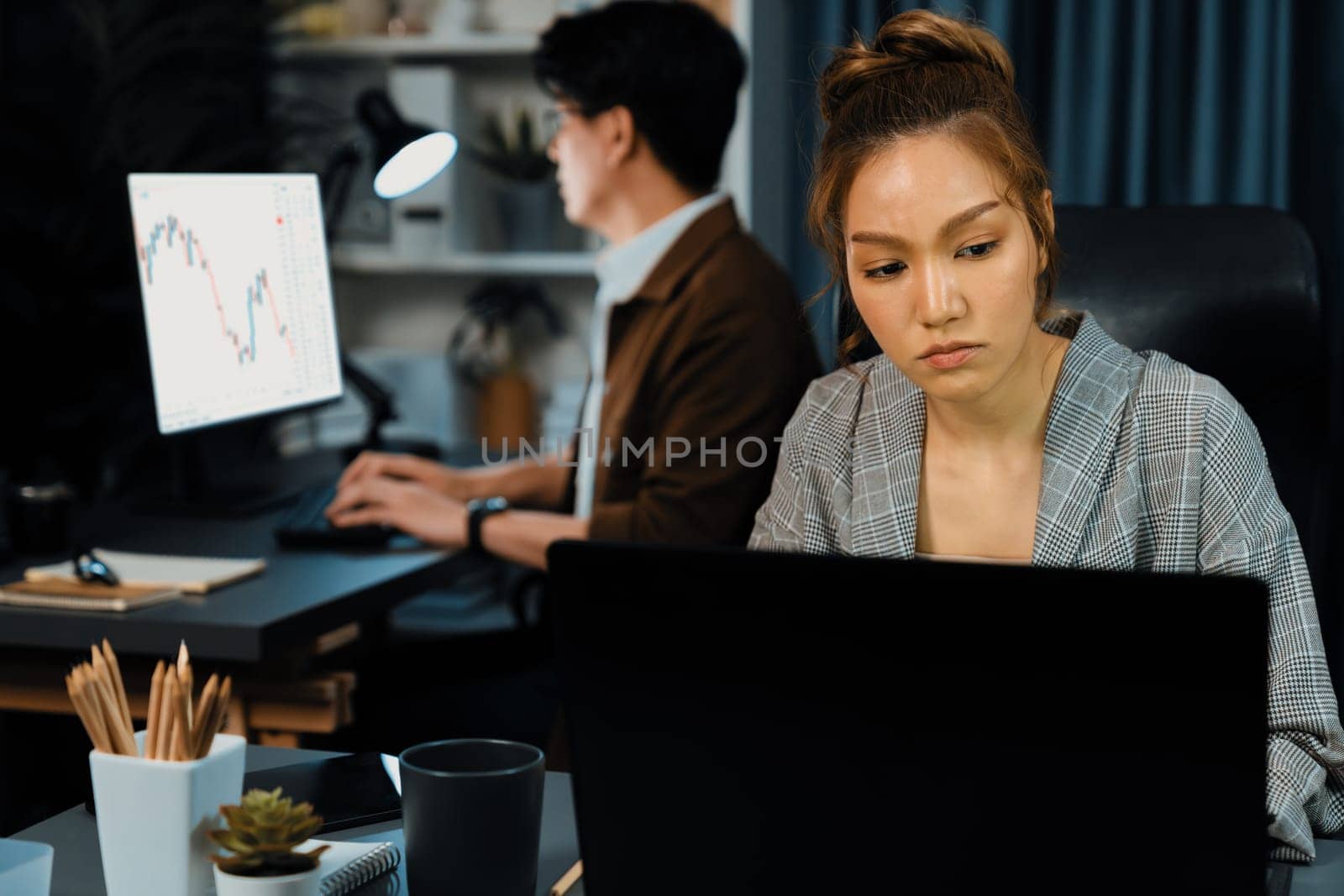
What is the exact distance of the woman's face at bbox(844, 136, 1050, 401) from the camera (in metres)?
1.09

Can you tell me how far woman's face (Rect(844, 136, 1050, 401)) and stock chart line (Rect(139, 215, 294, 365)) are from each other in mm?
1065

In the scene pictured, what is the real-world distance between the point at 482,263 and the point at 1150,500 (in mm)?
1911

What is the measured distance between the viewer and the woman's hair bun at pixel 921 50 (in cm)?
120

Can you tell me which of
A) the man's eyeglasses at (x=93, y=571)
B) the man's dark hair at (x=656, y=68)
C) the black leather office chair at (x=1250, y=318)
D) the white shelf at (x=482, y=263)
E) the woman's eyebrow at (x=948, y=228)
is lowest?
the man's eyeglasses at (x=93, y=571)

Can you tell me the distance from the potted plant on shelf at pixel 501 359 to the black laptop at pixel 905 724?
2.23 m

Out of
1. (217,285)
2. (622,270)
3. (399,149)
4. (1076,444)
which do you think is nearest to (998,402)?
(1076,444)

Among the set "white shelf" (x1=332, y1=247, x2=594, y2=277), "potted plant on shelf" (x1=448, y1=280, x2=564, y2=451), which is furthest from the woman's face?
"potted plant on shelf" (x1=448, y1=280, x2=564, y2=451)

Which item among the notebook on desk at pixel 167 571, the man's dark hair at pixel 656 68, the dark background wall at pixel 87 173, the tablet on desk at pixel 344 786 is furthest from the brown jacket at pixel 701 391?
the dark background wall at pixel 87 173

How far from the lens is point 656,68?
197 cm

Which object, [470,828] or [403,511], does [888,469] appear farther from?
[403,511]

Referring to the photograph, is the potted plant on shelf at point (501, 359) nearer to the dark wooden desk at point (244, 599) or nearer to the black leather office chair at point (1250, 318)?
the dark wooden desk at point (244, 599)

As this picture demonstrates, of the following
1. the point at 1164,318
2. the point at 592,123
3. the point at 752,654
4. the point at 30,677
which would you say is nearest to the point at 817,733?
the point at 752,654

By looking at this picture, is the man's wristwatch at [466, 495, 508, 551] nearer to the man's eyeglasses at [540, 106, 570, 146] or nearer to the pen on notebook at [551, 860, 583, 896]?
the pen on notebook at [551, 860, 583, 896]

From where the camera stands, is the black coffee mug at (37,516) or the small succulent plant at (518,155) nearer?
the black coffee mug at (37,516)
